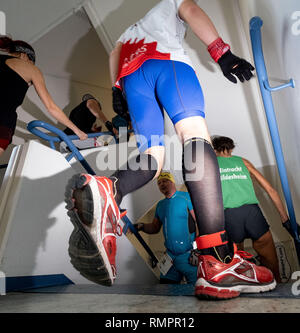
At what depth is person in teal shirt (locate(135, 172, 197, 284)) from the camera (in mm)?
2349

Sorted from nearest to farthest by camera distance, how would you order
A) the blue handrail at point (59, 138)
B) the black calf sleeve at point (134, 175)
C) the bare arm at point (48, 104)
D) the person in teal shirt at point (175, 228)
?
the black calf sleeve at point (134, 175) < the blue handrail at point (59, 138) < the bare arm at point (48, 104) < the person in teal shirt at point (175, 228)

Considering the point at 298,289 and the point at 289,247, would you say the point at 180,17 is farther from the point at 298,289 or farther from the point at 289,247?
the point at 289,247

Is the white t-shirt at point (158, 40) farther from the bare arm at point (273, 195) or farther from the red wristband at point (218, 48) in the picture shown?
the bare arm at point (273, 195)

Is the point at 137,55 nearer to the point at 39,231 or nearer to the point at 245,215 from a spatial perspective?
the point at 39,231

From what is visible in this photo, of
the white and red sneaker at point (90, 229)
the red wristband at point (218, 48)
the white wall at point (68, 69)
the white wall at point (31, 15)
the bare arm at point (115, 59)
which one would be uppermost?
the white wall at point (31, 15)

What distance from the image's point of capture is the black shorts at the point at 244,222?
182cm

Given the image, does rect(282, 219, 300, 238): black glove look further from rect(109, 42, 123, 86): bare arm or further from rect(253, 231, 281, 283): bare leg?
rect(109, 42, 123, 86): bare arm

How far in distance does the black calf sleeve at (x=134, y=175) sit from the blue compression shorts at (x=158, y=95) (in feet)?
0.31

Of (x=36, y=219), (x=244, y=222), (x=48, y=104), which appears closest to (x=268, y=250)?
(x=244, y=222)

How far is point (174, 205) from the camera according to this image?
8.39 ft

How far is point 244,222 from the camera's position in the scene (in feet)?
6.01

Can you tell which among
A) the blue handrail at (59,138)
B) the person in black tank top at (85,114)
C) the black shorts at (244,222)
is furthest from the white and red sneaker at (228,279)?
the person in black tank top at (85,114)
